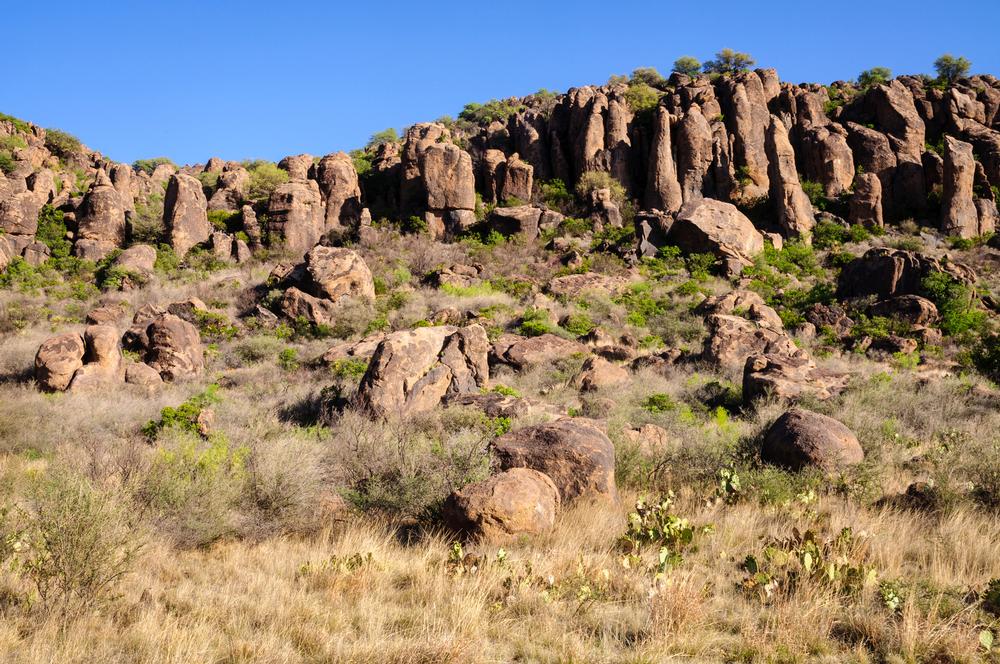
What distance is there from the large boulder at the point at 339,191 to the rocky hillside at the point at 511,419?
204mm

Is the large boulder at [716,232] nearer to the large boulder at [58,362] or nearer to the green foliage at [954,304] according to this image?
the green foliage at [954,304]

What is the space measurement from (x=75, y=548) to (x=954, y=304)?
75.7 ft

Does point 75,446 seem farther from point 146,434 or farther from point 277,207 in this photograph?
point 277,207

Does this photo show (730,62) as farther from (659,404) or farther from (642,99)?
(659,404)

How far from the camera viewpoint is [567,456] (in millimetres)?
6207

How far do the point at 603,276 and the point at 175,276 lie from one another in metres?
18.6

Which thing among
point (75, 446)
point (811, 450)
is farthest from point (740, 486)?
point (75, 446)

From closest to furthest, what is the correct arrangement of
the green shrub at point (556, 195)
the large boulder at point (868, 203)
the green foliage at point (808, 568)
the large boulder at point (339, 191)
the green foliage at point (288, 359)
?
the green foliage at point (808, 568) → the green foliage at point (288, 359) → the large boulder at point (868, 203) → the large boulder at point (339, 191) → the green shrub at point (556, 195)

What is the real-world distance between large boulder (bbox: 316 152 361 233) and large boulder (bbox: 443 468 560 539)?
29.4 meters

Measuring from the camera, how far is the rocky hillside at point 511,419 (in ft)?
12.5

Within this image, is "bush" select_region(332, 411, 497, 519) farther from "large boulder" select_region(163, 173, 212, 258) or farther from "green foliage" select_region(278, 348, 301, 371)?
"large boulder" select_region(163, 173, 212, 258)

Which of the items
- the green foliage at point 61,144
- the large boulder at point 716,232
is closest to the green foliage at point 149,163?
the green foliage at point 61,144

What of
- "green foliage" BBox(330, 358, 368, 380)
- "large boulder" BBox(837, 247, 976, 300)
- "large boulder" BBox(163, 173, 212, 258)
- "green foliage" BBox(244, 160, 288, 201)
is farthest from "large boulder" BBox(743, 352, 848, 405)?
"green foliage" BBox(244, 160, 288, 201)

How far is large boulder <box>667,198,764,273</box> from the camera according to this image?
91.6 feet
